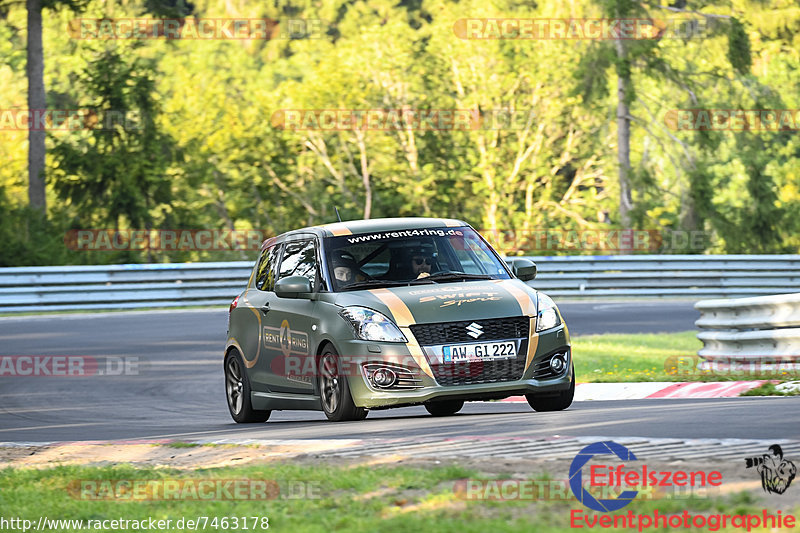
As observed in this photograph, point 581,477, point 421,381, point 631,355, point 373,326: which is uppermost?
point 581,477

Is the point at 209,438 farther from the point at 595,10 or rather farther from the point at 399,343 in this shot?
the point at 595,10

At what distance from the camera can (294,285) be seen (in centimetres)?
1127

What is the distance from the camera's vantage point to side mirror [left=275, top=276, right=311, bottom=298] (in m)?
11.3

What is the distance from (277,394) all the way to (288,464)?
3.93 metres

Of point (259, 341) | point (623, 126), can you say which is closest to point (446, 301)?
point (259, 341)

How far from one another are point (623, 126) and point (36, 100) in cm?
1696

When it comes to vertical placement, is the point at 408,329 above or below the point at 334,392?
above

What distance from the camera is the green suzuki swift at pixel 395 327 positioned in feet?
34.3

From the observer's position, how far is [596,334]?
22328 mm

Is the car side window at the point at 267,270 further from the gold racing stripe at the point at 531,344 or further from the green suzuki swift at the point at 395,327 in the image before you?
the gold racing stripe at the point at 531,344

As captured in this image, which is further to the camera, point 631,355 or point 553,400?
point 631,355
